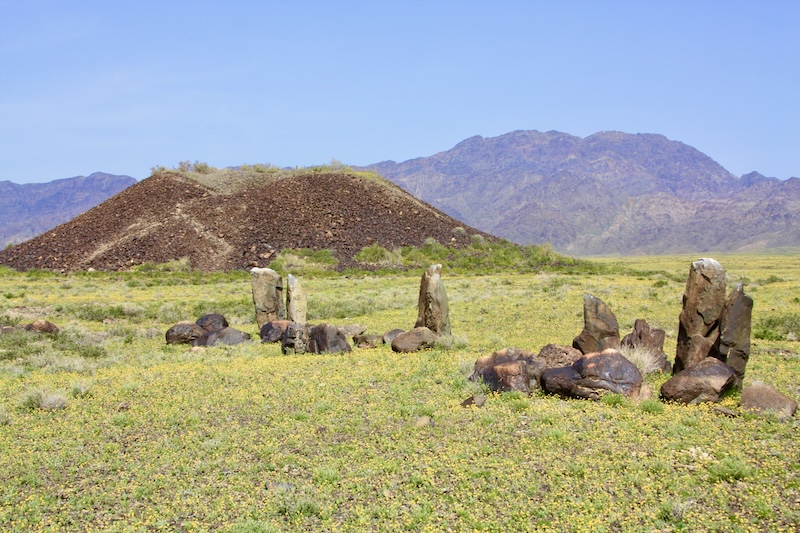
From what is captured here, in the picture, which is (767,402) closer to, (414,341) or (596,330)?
(596,330)

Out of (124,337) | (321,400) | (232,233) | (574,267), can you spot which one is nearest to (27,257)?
(232,233)

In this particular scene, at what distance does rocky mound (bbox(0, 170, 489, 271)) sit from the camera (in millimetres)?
54906

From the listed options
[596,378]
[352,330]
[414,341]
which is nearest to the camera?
[596,378]

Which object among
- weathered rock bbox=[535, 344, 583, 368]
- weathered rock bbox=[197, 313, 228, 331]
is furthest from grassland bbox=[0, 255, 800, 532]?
weathered rock bbox=[197, 313, 228, 331]

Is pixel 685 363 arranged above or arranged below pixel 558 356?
below

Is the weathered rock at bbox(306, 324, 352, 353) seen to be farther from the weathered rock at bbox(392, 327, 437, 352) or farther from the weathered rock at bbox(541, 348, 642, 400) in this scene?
the weathered rock at bbox(541, 348, 642, 400)

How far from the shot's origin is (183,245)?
5553 centimetres

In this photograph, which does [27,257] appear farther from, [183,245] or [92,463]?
[92,463]

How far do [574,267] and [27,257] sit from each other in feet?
154

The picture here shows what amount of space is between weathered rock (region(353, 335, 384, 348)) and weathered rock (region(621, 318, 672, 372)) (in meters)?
6.88

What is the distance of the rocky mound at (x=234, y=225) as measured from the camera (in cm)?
5491

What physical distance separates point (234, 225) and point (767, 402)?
52674 millimetres

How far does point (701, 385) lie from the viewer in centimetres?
1174

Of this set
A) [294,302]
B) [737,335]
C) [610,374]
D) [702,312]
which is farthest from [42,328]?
[737,335]
